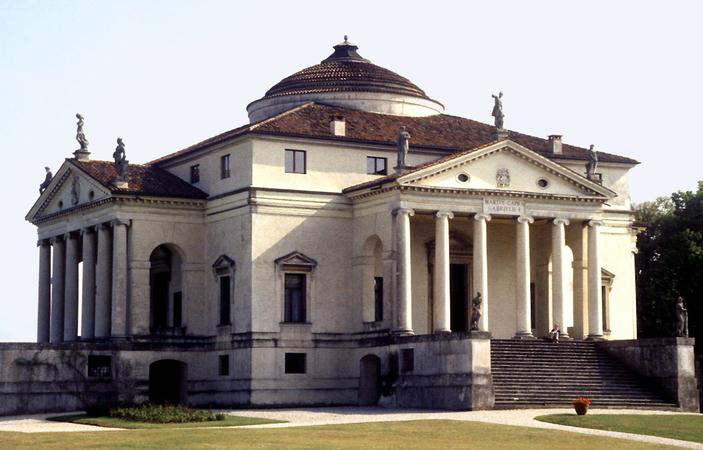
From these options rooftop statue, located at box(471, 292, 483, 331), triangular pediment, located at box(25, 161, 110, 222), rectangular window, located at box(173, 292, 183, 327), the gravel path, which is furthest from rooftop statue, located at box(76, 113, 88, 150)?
rooftop statue, located at box(471, 292, 483, 331)

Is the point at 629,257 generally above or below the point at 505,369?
above

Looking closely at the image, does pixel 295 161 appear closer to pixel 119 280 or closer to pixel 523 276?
pixel 119 280

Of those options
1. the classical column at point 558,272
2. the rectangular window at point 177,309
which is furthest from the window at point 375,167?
the rectangular window at point 177,309

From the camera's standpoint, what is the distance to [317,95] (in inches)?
3250

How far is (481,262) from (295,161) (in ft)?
33.9

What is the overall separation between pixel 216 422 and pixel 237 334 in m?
14.7

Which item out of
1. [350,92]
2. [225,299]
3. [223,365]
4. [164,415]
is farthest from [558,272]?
[164,415]

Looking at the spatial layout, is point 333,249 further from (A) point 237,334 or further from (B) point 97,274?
(B) point 97,274

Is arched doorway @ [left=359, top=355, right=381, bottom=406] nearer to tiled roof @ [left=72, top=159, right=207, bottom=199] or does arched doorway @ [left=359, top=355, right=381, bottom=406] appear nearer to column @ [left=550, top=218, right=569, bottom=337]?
column @ [left=550, top=218, right=569, bottom=337]

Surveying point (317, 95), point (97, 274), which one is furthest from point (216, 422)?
point (317, 95)

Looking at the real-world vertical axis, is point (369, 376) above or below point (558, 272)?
below

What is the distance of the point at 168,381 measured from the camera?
259ft

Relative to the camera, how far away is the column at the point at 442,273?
7181 centimetres

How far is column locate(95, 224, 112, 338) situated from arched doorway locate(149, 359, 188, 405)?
3214 millimetres
